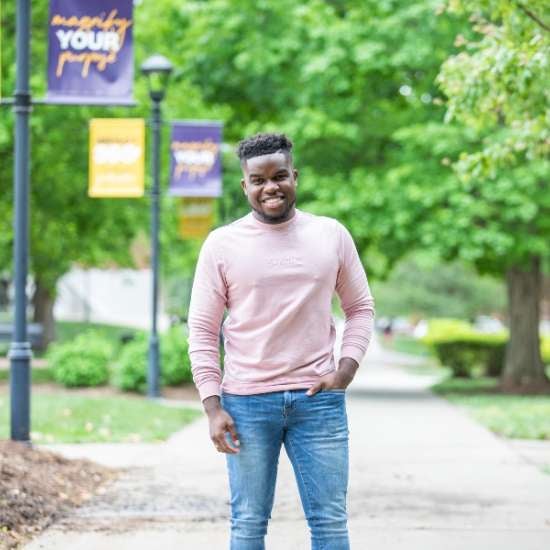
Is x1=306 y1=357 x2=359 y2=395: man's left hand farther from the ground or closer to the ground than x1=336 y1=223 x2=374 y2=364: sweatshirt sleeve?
closer to the ground

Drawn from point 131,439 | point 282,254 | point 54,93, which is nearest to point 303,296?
point 282,254

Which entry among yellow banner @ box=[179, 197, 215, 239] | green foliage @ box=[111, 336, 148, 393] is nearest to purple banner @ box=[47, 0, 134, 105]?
green foliage @ box=[111, 336, 148, 393]

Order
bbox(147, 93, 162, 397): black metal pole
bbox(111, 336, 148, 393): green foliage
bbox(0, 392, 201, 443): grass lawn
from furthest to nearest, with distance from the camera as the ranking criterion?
1. bbox(111, 336, 148, 393): green foliage
2. bbox(147, 93, 162, 397): black metal pole
3. bbox(0, 392, 201, 443): grass lawn

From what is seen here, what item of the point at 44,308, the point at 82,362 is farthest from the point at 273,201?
the point at 44,308

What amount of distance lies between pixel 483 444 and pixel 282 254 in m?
8.51

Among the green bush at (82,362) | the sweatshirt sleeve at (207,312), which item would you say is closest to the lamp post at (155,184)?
the green bush at (82,362)

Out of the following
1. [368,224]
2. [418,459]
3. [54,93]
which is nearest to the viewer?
[54,93]

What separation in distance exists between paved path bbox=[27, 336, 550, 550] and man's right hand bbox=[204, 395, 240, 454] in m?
2.40

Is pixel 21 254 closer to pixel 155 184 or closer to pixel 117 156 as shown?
pixel 117 156

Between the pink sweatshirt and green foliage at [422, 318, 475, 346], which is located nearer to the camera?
the pink sweatshirt

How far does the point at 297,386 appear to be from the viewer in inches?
168

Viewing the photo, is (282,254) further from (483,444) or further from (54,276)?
(54,276)

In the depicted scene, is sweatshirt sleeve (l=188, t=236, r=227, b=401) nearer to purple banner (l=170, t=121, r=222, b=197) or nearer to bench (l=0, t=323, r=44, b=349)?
purple banner (l=170, t=121, r=222, b=197)

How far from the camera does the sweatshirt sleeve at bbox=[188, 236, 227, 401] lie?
14.1 ft
